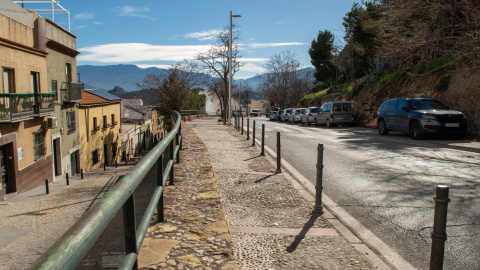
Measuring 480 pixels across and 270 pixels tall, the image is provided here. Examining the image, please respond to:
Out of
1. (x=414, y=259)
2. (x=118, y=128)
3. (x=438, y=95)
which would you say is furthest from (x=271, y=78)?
(x=414, y=259)

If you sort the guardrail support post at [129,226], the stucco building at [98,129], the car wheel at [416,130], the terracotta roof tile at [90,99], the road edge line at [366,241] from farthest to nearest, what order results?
the terracotta roof tile at [90,99]
the stucco building at [98,129]
the car wheel at [416,130]
the road edge line at [366,241]
the guardrail support post at [129,226]

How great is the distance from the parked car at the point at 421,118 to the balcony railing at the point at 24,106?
18.1 m

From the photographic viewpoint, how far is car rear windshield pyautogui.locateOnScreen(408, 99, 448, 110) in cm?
1465

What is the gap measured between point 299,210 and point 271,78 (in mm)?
61943

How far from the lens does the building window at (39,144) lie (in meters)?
21.4

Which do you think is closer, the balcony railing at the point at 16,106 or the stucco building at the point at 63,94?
the balcony railing at the point at 16,106

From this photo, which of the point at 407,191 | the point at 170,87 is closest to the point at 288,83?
the point at 170,87

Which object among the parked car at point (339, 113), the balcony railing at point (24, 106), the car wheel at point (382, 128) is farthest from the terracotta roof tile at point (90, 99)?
the car wheel at point (382, 128)

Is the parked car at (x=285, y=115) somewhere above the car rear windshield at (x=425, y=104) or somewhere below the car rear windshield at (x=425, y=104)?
below

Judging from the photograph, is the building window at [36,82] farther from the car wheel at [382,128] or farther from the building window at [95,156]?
the car wheel at [382,128]

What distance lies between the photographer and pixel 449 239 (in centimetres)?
405

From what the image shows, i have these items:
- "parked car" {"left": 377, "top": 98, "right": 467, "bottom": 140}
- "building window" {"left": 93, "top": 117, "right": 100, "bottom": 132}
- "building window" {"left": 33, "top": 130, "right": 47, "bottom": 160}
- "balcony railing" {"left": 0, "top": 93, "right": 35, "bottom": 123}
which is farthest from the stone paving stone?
"building window" {"left": 93, "top": 117, "right": 100, "bottom": 132}

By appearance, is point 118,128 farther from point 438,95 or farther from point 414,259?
point 414,259

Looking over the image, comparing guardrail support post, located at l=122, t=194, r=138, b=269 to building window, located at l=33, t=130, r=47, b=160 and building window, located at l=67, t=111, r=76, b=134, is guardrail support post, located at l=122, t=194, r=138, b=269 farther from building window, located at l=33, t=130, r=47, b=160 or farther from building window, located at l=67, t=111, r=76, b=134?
building window, located at l=67, t=111, r=76, b=134
